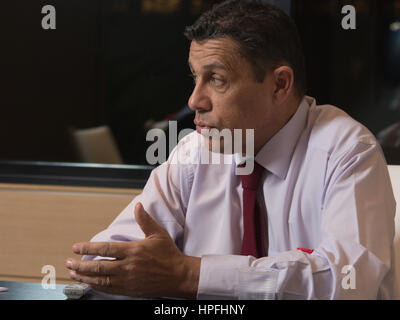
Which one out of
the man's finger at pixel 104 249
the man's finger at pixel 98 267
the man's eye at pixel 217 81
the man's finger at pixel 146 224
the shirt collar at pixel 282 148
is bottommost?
the man's finger at pixel 98 267

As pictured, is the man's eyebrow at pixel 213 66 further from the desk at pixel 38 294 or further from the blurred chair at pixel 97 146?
the blurred chair at pixel 97 146

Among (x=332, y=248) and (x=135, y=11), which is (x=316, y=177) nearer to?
(x=332, y=248)

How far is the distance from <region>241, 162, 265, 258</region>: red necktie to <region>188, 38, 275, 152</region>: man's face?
0.14m

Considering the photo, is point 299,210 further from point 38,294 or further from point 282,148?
point 38,294

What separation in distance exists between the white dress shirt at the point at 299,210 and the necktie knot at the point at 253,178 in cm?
2

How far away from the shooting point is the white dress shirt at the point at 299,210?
1310mm

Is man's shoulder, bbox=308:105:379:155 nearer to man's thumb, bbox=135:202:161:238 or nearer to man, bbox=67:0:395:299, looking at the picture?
man, bbox=67:0:395:299

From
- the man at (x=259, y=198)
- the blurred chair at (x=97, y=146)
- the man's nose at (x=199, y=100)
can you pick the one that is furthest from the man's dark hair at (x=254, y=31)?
the blurred chair at (x=97, y=146)

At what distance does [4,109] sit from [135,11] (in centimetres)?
87

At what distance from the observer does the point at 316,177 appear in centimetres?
155

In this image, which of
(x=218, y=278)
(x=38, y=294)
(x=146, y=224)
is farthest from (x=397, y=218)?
(x=38, y=294)

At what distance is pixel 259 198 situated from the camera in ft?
5.34

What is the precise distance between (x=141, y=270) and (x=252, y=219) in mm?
388

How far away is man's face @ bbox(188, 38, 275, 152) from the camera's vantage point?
157 cm
